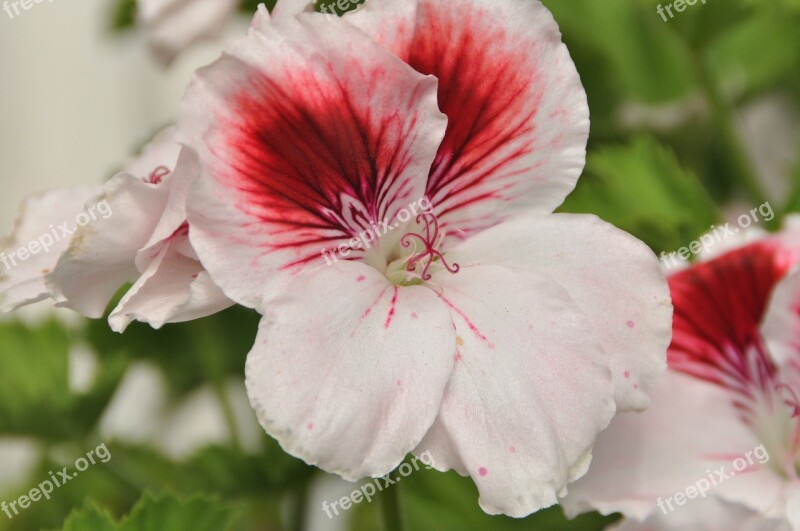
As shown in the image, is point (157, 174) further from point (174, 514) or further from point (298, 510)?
point (298, 510)

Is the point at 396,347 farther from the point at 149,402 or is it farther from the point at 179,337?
the point at 149,402

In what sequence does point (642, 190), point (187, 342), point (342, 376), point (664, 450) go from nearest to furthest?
point (342, 376), point (664, 450), point (642, 190), point (187, 342)

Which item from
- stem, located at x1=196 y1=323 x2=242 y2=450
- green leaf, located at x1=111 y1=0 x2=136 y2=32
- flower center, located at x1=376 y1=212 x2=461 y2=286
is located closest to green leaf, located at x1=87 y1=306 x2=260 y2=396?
stem, located at x1=196 y1=323 x2=242 y2=450

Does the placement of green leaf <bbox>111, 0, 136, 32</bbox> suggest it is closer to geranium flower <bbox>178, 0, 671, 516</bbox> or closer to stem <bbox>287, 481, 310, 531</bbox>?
stem <bbox>287, 481, 310, 531</bbox>

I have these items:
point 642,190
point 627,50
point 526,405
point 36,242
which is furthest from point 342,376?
point 627,50

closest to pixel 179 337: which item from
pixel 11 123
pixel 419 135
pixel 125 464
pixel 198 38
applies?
pixel 125 464

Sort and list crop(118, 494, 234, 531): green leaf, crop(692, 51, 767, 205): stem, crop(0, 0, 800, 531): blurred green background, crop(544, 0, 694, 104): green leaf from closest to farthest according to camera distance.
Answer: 1. crop(118, 494, 234, 531): green leaf
2. crop(0, 0, 800, 531): blurred green background
3. crop(692, 51, 767, 205): stem
4. crop(544, 0, 694, 104): green leaf
